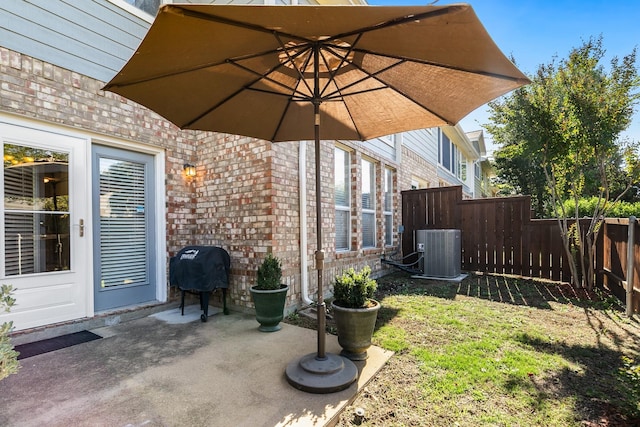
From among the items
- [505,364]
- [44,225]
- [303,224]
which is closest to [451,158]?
[303,224]

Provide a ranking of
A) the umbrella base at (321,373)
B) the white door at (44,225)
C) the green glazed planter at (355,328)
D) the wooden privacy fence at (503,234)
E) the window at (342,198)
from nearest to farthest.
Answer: the umbrella base at (321,373)
the green glazed planter at (355,328)
the white door at (44,225)
the wooden privacy fence at (503,234)
the window at (342,198)

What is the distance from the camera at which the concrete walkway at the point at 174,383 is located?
6.50 ft

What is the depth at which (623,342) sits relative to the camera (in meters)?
3.14

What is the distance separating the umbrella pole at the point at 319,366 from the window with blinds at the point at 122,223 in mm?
2700

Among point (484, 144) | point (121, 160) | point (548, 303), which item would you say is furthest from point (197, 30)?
point (484, 144)

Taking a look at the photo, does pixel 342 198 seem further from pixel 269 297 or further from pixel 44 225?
pixel 44 225

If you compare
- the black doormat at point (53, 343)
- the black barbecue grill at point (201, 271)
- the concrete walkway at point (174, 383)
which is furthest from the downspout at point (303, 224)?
the black doormat at point (53, 343)

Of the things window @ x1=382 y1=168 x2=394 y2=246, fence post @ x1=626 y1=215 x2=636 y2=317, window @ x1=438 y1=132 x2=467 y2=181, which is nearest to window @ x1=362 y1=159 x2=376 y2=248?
window @ x1=382 y1=168 x2=394 y2=246

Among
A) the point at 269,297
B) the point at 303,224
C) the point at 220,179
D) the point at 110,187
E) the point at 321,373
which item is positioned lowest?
the point at 321,373

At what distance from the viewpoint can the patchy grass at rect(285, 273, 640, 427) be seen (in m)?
2.05

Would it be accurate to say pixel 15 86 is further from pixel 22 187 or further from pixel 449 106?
pixel 449 106

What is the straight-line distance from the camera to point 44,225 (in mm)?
3352

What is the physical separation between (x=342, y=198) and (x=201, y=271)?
2.84m

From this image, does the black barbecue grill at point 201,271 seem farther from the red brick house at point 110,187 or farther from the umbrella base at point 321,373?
the umbrella base at point 321,373
